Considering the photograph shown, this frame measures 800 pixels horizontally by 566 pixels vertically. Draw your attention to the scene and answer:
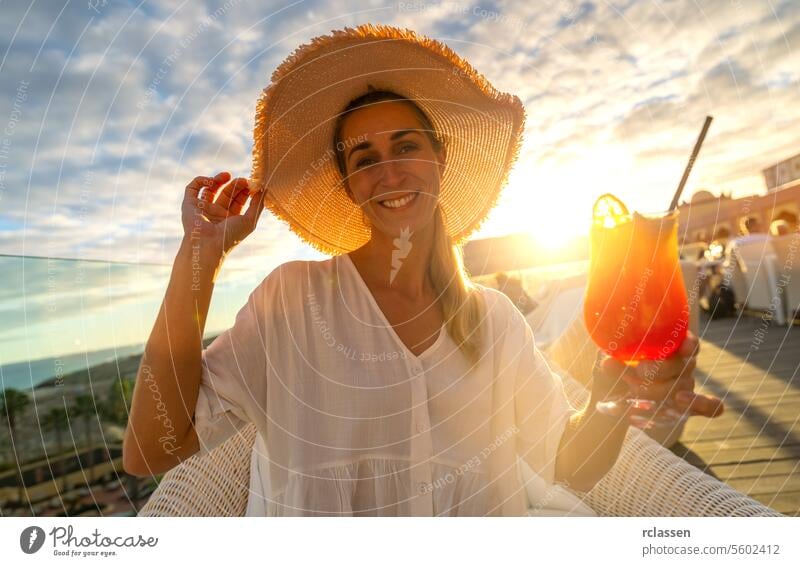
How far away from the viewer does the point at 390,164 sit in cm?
85

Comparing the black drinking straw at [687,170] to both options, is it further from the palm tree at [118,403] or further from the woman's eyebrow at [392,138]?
the palm tree at [118,403]

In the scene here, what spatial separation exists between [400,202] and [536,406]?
0.40 metres

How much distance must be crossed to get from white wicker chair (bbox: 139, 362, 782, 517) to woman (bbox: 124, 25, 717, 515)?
0.29 ft

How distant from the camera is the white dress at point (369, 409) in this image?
821mm

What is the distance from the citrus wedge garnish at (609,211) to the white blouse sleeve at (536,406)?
16.5 inches

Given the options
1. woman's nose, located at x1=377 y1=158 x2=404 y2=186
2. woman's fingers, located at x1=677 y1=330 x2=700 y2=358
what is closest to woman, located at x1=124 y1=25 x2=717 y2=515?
→ woman's nose, located at x1=377 y1=158 x2=404 y2=186

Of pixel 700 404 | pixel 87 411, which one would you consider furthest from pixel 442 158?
→ pixel 87 411

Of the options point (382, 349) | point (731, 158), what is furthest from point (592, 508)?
point (731, 158)

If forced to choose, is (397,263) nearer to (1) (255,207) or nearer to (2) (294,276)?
(2) (294,276)

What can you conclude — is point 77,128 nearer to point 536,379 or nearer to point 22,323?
point 22,323

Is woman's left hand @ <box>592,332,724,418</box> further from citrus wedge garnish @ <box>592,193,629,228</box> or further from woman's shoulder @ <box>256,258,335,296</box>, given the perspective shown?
woman's shoulder @ <box>256,258,335,296</box>

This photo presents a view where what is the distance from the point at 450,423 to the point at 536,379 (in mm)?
158

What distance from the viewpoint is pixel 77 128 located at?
743mm

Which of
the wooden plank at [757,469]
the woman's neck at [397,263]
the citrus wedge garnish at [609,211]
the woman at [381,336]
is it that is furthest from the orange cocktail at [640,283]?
the wooden plank at [757,469]
